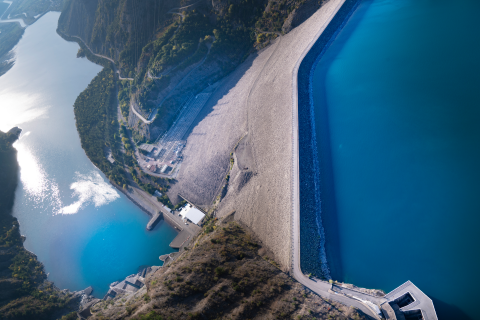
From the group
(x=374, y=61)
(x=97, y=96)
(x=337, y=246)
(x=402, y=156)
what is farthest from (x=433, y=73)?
(x=97, y=96)

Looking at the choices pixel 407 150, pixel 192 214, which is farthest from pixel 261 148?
pixel 407 150

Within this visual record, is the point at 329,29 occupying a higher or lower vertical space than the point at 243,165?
higher

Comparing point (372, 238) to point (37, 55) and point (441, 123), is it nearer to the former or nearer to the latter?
point (441, 123)

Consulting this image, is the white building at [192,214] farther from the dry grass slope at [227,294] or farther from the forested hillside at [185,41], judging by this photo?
the forested hillside at [185,41]

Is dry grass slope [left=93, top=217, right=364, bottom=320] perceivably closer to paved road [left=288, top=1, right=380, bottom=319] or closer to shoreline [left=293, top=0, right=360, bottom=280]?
paved road [left=288, top=1, right=380, bottom=319]

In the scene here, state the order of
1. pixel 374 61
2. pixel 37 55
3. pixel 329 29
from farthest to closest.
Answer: pixel 37 55 < pixel 329 29 < pixel 374 61

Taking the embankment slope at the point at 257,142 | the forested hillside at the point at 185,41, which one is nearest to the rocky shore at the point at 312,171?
the embankment slope at the point at 257,142
